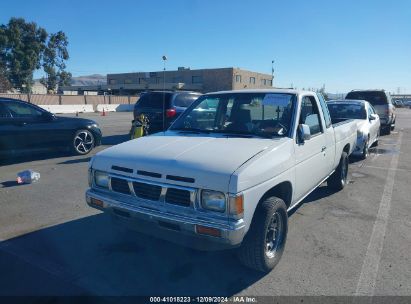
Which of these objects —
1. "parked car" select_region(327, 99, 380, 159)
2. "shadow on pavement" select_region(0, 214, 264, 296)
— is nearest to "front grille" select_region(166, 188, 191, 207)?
"shadow on pavement" select_region(0, 214, 264, 296)

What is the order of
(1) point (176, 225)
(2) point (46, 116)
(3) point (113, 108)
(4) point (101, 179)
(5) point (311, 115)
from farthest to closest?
(3) point (113, 108) → (2) point (46, 116) → (5) point (311, 115) → (4) point (101, 179) → (1) point (176, 225)

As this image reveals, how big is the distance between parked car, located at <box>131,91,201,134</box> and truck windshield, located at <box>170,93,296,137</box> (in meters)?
6.32

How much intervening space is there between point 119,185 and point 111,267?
34.8 inches

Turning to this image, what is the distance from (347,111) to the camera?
10.5m

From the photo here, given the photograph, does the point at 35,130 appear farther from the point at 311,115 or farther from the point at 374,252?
the point at 374,252

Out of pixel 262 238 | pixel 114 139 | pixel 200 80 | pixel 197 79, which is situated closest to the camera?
pixel 262 238

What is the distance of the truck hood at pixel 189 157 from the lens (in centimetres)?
305

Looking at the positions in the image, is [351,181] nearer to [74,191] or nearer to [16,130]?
[74,191]

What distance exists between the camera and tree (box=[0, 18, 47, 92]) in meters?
53.8

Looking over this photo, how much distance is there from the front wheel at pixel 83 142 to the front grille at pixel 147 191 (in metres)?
6.51

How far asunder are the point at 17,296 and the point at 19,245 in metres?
1.14

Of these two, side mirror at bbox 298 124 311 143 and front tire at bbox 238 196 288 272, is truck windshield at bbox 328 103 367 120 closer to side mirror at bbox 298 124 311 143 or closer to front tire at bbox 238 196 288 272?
side mirror at bbox 298 124 311 143

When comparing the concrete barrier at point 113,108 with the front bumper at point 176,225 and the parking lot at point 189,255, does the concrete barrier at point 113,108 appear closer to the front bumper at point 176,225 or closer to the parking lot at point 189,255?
the parking lot at point 189,255

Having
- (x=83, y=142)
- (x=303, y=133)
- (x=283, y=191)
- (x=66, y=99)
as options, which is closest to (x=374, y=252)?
(x=283, y=191)
